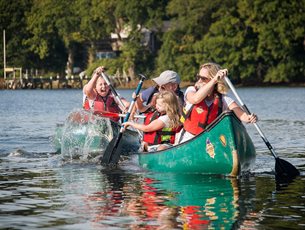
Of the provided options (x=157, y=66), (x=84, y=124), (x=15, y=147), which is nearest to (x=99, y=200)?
(x=84, y=124)

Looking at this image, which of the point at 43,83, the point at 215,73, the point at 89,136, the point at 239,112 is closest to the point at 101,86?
the point at 89,136

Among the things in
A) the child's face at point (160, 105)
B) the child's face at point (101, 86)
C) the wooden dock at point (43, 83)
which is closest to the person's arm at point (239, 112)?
the child's face at point (160, 105)

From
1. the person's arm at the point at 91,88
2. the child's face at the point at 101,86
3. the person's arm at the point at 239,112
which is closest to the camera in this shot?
the person's arm at the point at 239,112

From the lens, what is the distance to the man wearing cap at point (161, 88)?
1845cm

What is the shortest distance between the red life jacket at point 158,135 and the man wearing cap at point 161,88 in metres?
0.49

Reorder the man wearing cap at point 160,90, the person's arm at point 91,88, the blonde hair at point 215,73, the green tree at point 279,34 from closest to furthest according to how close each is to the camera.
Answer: the blonde hair at point 215,73 < the man wearing cap at point 160,90 < the person's arm at point 91,88 < the green tree at point 279,34

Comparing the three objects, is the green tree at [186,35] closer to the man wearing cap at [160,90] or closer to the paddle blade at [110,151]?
the paddle blade at [110,151]

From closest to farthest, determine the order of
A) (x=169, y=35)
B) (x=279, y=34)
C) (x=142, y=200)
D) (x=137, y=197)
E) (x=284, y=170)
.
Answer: (x=142, y=200) → (x=137, y=197) → (x=284, y=170) → (x=279, y=34) → (x=169, y=35)

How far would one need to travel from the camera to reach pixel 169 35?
91000 millimetres

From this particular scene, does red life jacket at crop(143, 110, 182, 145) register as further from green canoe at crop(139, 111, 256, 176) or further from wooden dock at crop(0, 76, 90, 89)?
wooden dock at crop(0, 76, 90, 89)

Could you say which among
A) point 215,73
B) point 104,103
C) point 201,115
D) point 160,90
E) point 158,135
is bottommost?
point 158,135

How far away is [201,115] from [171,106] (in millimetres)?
801

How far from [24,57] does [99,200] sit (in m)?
94.5

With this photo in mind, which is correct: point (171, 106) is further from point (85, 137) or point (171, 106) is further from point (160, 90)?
point (85, 137)
